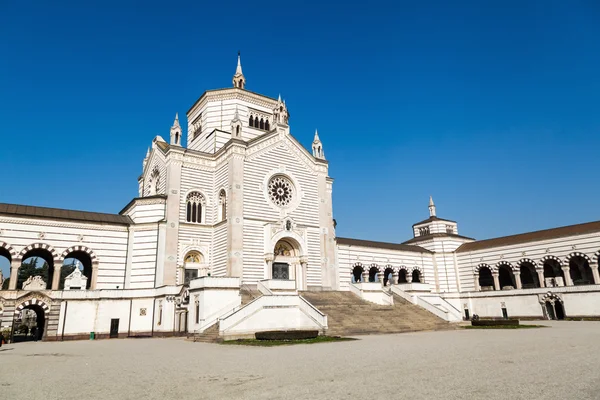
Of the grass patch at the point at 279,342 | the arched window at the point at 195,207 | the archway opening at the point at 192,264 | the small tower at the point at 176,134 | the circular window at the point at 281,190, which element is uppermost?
the small tower at the point at 176,134

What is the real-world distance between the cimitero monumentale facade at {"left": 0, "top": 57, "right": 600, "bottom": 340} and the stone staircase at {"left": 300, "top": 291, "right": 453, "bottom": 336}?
4.48 ft

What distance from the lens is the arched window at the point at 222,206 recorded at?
37.5 m

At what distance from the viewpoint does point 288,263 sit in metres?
38.4

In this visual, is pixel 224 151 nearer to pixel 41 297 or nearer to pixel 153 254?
pixel 153 254

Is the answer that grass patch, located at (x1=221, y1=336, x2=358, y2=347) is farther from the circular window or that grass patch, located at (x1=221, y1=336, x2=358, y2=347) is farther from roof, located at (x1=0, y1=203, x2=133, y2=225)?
the circular window

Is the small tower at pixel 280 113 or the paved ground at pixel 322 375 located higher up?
the small tower at pixel 280 113

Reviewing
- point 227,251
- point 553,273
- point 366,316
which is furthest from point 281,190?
point 553,273

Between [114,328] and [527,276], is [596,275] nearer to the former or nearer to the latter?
[527,276]

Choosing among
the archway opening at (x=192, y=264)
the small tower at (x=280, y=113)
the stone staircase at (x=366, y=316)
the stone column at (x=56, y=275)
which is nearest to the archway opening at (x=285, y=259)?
the stone staircase at (x=366, y=316)

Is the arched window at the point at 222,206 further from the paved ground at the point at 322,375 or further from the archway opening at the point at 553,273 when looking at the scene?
the archway opening at the point at 553,273

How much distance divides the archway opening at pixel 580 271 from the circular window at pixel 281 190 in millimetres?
32445

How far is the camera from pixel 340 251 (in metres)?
47.2

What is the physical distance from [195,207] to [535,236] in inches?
1497

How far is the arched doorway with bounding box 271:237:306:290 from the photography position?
1484 inches
